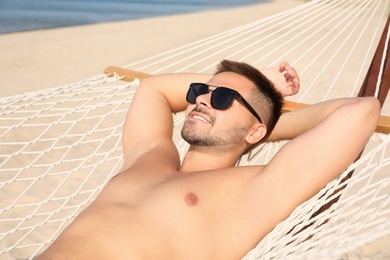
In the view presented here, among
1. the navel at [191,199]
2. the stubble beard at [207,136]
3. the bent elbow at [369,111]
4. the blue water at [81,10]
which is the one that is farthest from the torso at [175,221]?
the blue water at [81,10]

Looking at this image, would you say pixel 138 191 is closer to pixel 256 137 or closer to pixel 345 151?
pixel 256 137

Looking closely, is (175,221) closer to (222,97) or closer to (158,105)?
(222,97)

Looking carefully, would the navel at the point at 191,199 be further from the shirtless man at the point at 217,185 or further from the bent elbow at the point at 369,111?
the bent elbow at the point at 369,111

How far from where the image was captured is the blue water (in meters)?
11.3

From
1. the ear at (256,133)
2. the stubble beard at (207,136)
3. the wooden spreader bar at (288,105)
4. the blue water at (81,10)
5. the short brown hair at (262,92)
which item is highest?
the short brown hair at (262,92)

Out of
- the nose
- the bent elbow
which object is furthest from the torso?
the bent elbow

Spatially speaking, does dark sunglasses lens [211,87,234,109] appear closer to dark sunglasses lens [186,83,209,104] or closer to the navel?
dark sunglasses lens [186,83,209,104]

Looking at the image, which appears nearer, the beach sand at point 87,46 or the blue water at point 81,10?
the beach sand at point 87,46

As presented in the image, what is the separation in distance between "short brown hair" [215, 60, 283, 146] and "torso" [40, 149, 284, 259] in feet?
0.74

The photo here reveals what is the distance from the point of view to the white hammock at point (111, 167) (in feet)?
4.26

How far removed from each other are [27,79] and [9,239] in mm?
4279

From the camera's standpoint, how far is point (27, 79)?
21.6ft

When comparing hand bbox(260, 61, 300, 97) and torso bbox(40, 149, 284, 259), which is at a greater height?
hand bbox(260, 61, 300, 97)

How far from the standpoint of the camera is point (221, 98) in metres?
1.57
